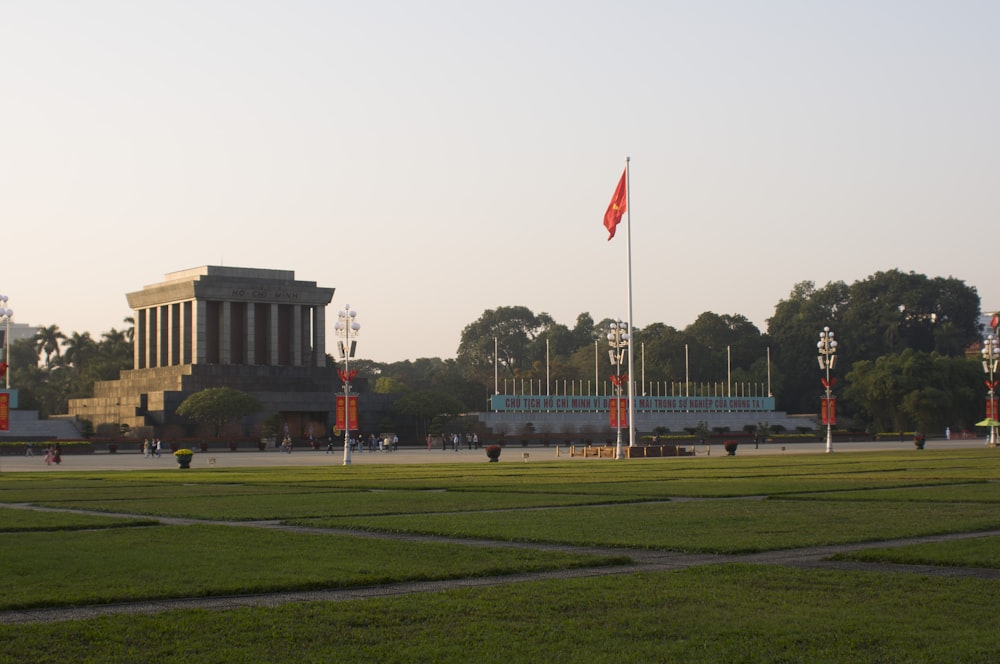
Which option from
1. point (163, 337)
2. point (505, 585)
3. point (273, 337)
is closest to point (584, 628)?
point (505, 585)

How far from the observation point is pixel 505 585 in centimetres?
1424

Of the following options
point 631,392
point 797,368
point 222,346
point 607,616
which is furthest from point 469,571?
point 797,368

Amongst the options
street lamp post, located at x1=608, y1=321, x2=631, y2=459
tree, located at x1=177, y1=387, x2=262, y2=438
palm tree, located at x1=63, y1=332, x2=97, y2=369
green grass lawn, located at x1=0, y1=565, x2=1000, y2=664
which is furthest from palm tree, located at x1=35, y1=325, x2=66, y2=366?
green grass lawn, located at x1=0, y1=565, x2=1000, y2=664

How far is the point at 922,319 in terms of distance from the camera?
16475 centimetres

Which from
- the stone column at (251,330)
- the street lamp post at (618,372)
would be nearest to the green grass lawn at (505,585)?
the street lamp post at (618,372)

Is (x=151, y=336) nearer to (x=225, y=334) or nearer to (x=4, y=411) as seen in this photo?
(x=225, y=334)

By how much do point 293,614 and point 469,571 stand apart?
3476mm

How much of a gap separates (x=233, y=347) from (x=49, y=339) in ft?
155

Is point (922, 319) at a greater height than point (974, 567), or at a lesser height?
greater

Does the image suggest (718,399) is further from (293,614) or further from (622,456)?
(293,614)

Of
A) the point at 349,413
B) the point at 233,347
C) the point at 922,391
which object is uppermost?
the point at 233,347

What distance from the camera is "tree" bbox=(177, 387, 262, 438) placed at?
105 metres

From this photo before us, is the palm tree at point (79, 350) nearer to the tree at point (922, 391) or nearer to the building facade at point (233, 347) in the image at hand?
the building facade at point (233, 347)

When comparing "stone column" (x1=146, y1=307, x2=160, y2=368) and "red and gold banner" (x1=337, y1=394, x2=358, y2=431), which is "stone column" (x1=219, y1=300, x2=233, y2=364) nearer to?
"stone column" (x1=146, y1=307, x2=160, y2=368)
